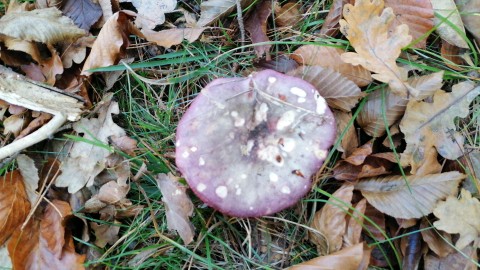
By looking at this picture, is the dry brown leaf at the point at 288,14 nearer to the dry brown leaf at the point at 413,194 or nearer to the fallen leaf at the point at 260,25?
the fallen leaf at the point at 260,25

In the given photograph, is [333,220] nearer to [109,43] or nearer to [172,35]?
[172,35]

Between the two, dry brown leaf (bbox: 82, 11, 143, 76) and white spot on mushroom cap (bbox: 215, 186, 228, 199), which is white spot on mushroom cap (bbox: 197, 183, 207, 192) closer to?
white spot on mushroom cap (bbox: 215, 186, 228, 199)

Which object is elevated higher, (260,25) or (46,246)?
(260,25)

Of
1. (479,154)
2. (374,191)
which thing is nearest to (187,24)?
(374,191)

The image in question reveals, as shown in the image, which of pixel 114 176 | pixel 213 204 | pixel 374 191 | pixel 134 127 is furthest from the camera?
pixel 134 127

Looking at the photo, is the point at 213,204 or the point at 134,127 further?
the point at 134,127

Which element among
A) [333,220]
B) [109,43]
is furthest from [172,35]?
[333,220]

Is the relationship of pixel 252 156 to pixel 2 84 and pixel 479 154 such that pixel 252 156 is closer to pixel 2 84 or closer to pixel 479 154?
pixel 479 154
